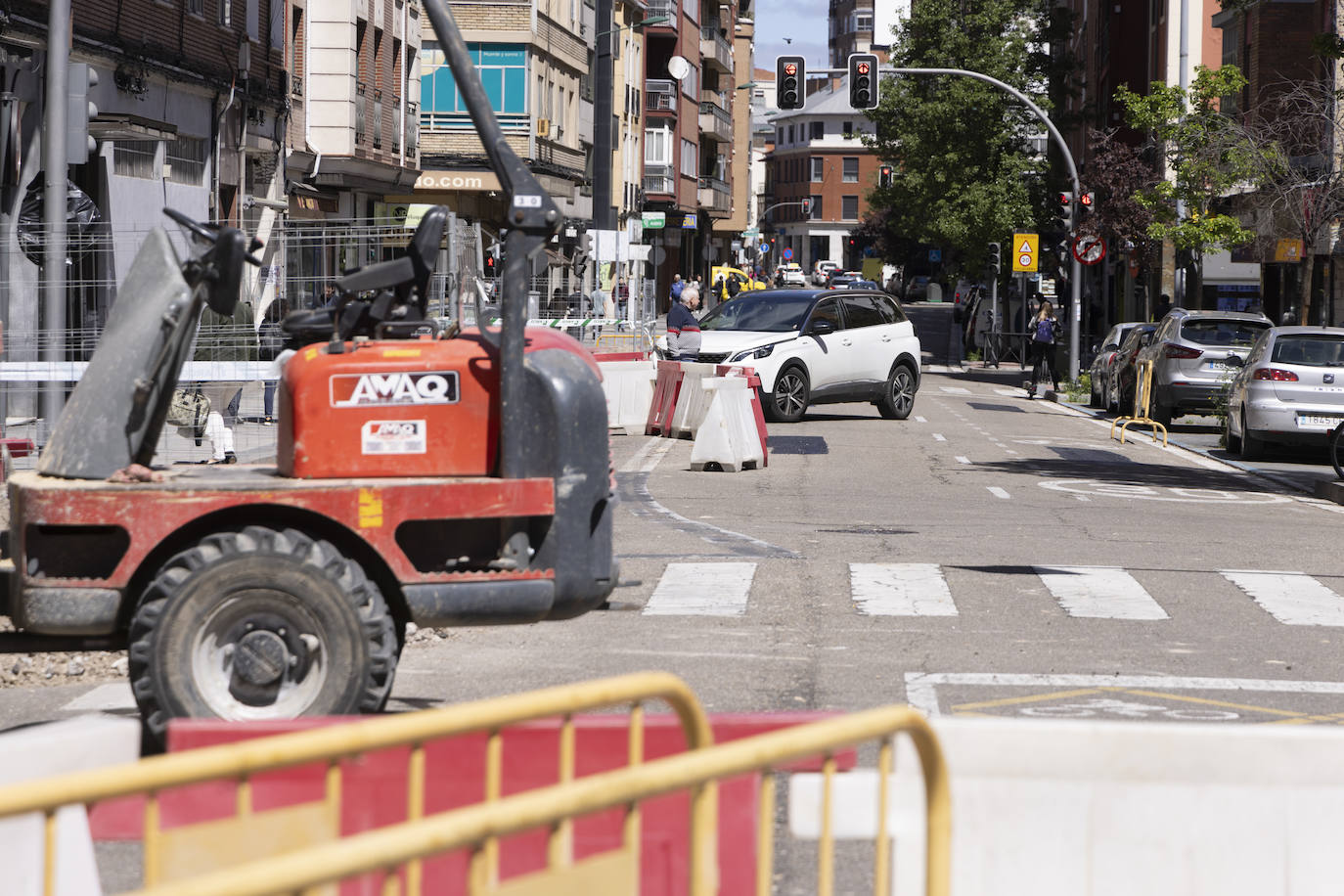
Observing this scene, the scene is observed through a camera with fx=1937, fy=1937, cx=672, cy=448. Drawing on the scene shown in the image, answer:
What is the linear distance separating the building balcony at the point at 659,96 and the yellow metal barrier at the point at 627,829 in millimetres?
79085

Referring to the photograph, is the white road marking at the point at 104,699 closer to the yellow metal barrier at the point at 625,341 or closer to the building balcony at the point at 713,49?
the yellow metal barrier at the point at 625,341

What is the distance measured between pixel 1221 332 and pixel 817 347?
592cm

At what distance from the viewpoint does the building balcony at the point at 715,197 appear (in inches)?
3706

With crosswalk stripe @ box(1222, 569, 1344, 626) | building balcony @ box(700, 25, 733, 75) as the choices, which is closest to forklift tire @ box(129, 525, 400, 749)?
crosswalk stripe @ box(1222, 569, 1344, 626)

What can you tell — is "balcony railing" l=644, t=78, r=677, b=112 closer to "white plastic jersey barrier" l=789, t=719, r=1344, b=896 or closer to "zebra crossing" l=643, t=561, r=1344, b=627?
"zebra crossing" l=643, t=561, r=1344, b=627

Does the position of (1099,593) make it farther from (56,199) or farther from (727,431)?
(56,199)

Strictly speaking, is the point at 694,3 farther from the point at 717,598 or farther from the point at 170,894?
the point at 170,894

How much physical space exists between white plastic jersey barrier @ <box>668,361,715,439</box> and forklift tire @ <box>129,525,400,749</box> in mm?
16271

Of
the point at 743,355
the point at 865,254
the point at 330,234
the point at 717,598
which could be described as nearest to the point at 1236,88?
the point at 743,355

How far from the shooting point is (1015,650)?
9.08m

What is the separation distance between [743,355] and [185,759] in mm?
21921

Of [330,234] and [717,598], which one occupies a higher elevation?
[330,234]

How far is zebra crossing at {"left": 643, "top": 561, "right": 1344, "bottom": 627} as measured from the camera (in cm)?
1025

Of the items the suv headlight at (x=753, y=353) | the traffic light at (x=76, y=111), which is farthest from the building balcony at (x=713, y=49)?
the traffic light at (x=76, y=111)
